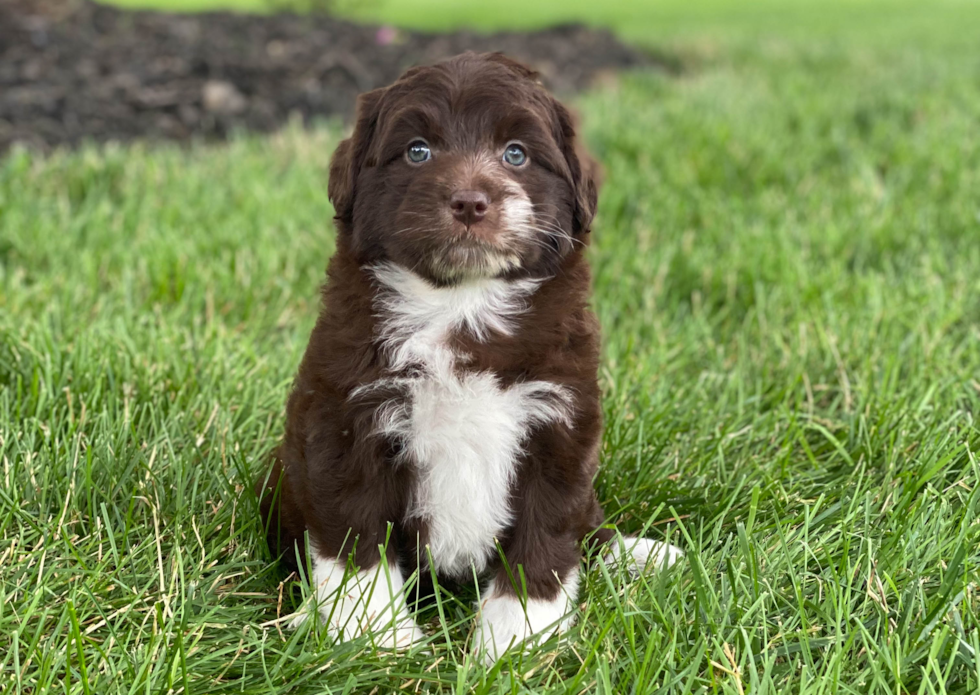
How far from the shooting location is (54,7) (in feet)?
38.4

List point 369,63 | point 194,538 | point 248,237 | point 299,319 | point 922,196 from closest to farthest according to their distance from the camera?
point 194,538, point 299,319, point 248,237, point 922,196, point 369,63

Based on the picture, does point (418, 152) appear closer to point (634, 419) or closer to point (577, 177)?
point (577, 177)

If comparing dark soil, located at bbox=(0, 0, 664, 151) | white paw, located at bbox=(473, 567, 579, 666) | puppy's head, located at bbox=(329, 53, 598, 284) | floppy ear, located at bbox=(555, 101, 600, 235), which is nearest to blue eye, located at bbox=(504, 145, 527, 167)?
puppy's head, located at bbox=(329, 53, 598, 284)

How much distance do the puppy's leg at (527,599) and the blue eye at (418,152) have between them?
1078 mm

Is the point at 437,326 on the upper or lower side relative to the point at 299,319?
upper

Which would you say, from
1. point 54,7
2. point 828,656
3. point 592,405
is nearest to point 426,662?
point 592,405

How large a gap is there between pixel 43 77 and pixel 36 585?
24.7 feet

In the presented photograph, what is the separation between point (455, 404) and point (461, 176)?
0.59 meters

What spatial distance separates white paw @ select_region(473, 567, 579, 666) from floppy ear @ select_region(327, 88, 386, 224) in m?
1.12

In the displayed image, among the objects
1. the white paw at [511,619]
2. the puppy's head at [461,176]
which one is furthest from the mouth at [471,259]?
the white paw at [511,619]

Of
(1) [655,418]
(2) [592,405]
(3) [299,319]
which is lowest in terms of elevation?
(3) [299,319]

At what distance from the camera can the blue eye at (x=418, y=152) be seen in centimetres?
273

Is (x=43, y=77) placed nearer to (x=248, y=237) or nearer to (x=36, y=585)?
(x=248, y=237)

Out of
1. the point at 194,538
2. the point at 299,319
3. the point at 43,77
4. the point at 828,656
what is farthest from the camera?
the point at 43,77
